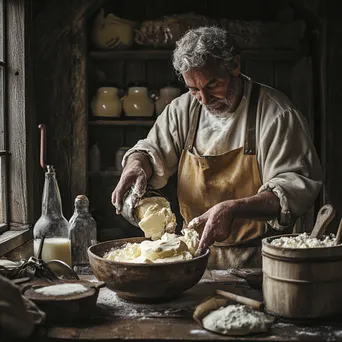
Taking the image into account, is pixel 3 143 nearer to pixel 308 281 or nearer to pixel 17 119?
pixel 17 119

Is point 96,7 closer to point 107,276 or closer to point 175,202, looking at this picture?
point 175,202

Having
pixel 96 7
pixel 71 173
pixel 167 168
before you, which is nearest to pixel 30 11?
pixel 96 7

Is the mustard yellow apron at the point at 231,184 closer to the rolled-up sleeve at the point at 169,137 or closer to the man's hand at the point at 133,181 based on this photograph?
the rolled-up sleeve at the point at 169,137

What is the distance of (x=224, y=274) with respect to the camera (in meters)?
2.29

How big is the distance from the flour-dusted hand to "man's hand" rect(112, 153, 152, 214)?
0.42 metres

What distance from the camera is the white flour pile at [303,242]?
1.74 m

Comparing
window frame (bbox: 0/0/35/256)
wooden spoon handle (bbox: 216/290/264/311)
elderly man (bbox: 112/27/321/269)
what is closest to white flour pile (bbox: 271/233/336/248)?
wooden spoon handle (bbox: 216/290/264/311)

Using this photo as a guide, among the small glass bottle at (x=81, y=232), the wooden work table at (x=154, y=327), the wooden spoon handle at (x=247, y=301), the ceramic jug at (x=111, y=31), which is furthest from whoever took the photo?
the ceramic jug at (x=111, y=31)

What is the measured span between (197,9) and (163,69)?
514mm

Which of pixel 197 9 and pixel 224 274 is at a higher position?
pixel 197 9

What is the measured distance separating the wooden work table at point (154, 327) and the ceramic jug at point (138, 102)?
2.51 m

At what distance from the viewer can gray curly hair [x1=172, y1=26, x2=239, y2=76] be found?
8.41ft

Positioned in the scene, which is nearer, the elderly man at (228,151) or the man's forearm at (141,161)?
the elderly man at (228,151)

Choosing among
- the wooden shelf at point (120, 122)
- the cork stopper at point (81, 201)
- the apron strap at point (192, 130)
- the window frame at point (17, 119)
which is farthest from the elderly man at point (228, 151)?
the wooden shelf at point (120, 122)
